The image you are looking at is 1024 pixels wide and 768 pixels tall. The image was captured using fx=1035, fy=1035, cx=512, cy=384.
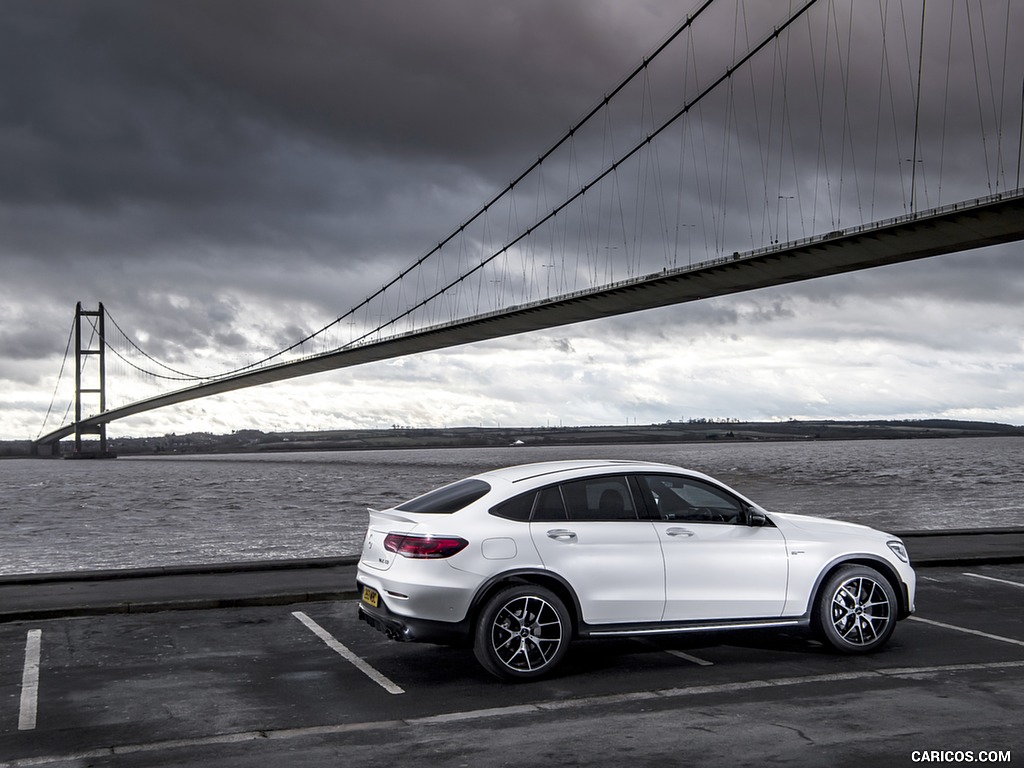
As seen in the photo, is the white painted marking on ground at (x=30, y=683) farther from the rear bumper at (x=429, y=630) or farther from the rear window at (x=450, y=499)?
the rear window at (x=450, y=499)

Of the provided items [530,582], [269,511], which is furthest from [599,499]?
[269,511]

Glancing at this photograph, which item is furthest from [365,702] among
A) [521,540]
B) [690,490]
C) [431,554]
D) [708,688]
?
[690,490]

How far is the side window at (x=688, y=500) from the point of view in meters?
7.47

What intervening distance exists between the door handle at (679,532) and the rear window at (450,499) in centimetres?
133

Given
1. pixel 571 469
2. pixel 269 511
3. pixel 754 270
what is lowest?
pixel 269 511

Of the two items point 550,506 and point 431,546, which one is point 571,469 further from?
point 431,546

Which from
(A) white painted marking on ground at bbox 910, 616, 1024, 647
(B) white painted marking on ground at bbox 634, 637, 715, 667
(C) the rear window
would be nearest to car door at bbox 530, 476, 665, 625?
(C) the rear window

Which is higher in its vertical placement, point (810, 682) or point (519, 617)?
point (519, 617)

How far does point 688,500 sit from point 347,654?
112 inches

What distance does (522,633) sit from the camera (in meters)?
6.93

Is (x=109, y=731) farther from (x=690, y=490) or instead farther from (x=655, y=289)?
(x=655, y=289)

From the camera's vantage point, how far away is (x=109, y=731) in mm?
5867

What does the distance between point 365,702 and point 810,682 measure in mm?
2923

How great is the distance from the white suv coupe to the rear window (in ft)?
0.06
